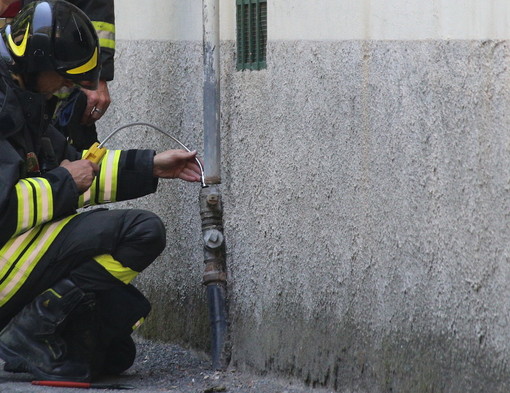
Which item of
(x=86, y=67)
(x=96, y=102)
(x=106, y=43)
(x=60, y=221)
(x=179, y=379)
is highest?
(x=106, y=43)

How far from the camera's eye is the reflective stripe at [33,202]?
16.0 ft

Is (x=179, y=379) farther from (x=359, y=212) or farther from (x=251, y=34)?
(x=251, y=34)

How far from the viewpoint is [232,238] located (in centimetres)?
548

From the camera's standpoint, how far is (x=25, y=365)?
5.32 meters

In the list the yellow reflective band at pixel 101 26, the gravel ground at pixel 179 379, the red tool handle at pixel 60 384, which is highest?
the yellow reflective band at pixel 101 26

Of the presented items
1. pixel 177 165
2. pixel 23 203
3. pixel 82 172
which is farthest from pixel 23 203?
pixel 177 165

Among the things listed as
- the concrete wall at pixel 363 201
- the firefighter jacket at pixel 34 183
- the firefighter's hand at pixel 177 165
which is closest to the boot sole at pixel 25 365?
the firefighter jacket at pixel 34 183

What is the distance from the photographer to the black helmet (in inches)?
195

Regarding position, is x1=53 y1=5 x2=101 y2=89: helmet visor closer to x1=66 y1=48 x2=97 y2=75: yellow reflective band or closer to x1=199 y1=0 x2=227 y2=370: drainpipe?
x1=66 y1=48 x2=97 y2=75: yellow reflective band

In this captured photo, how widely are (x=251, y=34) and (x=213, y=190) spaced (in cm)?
68

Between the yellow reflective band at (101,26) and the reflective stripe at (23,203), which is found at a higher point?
the yellow reflective band at (101,26)

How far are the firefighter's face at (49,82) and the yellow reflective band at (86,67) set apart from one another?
69mm

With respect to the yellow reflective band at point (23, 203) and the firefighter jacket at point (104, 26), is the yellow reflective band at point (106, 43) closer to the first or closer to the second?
the firefighter jacket at point (104, 26)

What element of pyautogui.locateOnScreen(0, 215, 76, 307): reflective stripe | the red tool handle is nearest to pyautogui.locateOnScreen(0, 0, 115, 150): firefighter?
pyautogui.locateOnScreen(0, 215, 76, 307): reflective stripe
